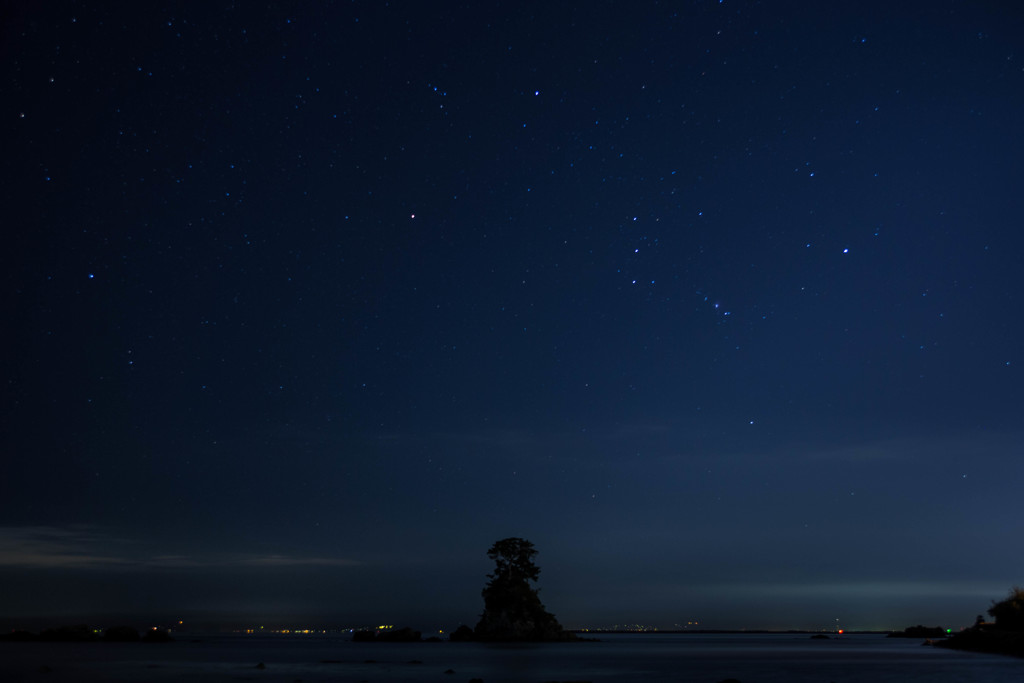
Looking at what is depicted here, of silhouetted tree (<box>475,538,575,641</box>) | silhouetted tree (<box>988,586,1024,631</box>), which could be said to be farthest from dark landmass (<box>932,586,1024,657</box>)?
silhouetted tree (<box>475,538,575,641</box>)

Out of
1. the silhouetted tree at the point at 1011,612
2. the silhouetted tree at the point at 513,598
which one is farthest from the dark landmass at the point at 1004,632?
the silhouetted tree at the point at 513,598

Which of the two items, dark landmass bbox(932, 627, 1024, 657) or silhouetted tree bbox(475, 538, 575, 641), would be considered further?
silhouetted tree bbox(475, 538, 575, 641)

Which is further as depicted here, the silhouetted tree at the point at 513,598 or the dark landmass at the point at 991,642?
the silhouetted tree at the point at 513,598

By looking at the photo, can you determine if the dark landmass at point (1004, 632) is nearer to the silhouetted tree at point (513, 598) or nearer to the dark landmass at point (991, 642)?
the dark landmass at point (991, 642)

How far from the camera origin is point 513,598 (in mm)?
106250

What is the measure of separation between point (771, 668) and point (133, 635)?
96.3m

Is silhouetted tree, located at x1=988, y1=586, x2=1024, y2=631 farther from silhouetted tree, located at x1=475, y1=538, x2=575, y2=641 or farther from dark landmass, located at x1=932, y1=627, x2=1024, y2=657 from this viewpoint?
silhouetted tree, located at x1=475, y1=538, x2=575, y2=641

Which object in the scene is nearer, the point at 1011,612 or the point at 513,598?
the point at 1011,612

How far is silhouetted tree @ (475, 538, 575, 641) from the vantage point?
105875mm

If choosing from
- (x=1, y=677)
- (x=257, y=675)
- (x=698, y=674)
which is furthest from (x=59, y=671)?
(x=698, y=674)

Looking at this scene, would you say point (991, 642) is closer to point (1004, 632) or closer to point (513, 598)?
point (1004, 632)

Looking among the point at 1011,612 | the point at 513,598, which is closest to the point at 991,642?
the point at 1011,612

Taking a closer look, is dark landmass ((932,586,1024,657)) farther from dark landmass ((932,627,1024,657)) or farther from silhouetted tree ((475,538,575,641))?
silhouetted tree ((475,538,575,641))

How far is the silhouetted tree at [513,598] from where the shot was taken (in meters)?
106
